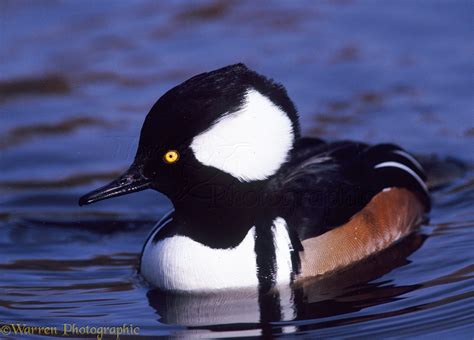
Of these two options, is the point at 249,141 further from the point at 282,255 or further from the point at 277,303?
the point at 277,303

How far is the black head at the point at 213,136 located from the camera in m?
6.23

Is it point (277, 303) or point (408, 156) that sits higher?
point (408, 156)

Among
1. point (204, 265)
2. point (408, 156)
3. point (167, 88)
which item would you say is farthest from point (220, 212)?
point (167, 88)

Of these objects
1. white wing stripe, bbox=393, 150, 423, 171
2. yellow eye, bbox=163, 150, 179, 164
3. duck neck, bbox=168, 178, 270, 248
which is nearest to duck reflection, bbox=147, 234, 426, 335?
duck neck, bbox=168, 178, 270, 248

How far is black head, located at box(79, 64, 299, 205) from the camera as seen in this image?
6.23 meters

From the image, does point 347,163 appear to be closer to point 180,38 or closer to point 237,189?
point 237,189

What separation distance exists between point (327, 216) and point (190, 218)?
39.3 inches

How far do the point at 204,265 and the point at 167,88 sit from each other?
4.81 metres

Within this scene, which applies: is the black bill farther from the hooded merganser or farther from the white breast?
the white breast

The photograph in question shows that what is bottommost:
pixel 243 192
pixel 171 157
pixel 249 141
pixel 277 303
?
pixel 277 303

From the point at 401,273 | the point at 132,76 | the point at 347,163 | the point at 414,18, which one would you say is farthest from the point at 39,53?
the point at 401,273

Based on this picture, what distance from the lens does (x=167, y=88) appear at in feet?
37.1

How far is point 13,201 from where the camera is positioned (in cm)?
896

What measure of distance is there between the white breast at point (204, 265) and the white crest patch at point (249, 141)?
22.3 inches
